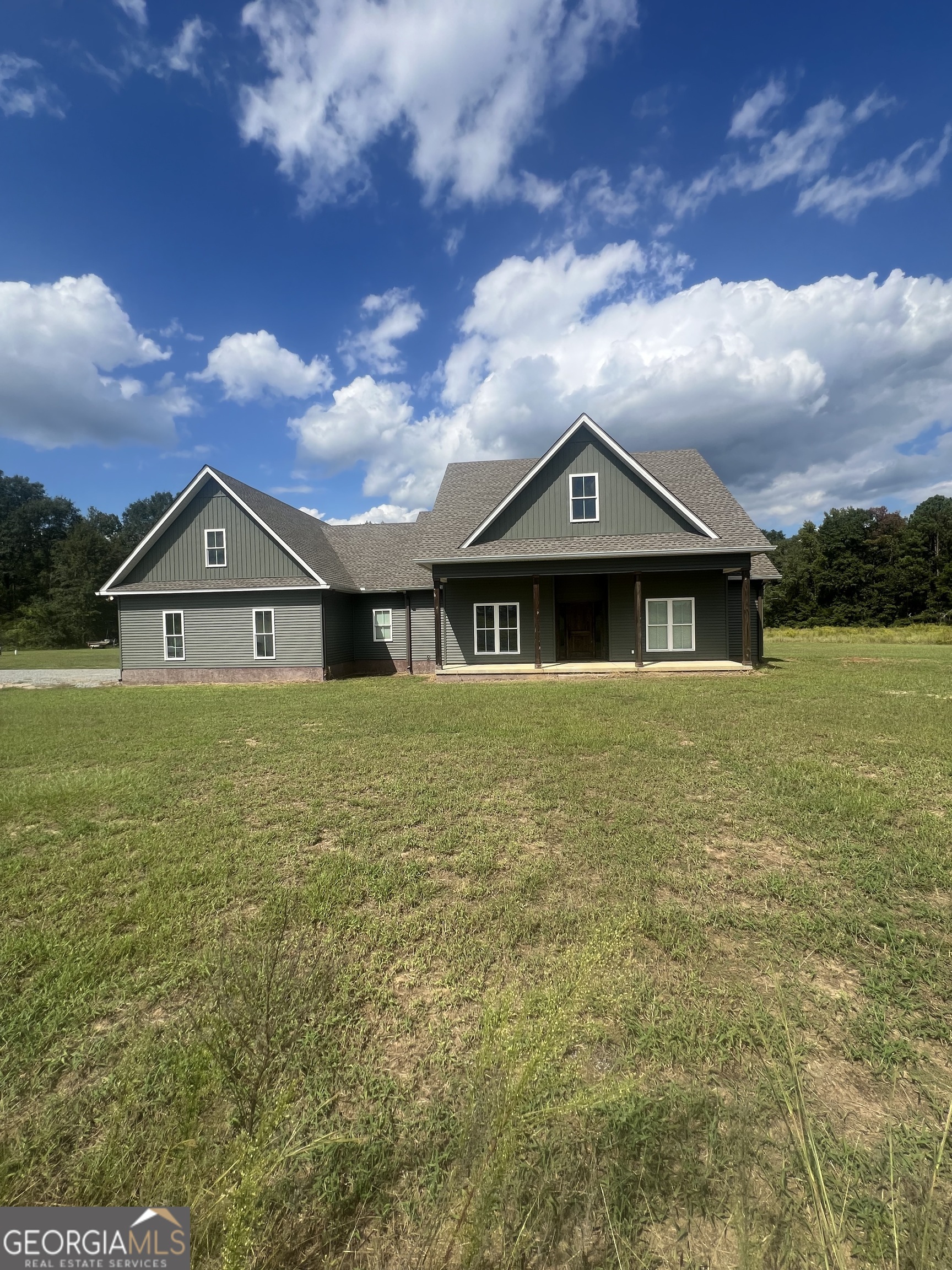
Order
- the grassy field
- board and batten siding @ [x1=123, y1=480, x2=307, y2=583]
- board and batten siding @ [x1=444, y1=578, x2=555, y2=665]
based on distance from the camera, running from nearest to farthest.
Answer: the grassy field < board and batten siding @ [x1=444, y1=578, x2=555, y2=665] < board and batten siding @ [x1=123, y1=480, x2=307, y2=583]

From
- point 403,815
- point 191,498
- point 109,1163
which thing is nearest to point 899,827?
point 403,815

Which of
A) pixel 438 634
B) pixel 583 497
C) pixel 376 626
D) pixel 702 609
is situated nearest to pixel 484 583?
pixel 438 634

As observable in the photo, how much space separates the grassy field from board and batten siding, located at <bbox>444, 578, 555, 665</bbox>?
11.5 metres

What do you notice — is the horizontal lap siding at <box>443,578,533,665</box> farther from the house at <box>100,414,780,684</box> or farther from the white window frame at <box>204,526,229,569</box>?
the white window frame at <box>204,526,229,569</box>

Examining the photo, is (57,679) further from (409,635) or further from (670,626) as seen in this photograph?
(670,626)

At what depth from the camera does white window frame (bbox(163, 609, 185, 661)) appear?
19.2 meters

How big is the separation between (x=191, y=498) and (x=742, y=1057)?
2101 centimetres

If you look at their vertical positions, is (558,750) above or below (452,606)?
below

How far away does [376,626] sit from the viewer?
20672 millimetres

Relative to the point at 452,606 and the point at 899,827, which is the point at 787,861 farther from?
the point at 452,606

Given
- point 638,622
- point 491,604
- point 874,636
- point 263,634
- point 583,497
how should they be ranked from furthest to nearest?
point 874,636, point 263,634, point 491,604, point 583,497, point 638,622

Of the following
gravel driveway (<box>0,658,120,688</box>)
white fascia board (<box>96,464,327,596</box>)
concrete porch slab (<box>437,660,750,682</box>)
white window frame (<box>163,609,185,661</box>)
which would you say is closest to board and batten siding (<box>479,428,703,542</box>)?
concrete porch slab (<box>437,660,750,682</box>)

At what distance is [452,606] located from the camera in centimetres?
1864

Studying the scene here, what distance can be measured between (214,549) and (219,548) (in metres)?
0.20
